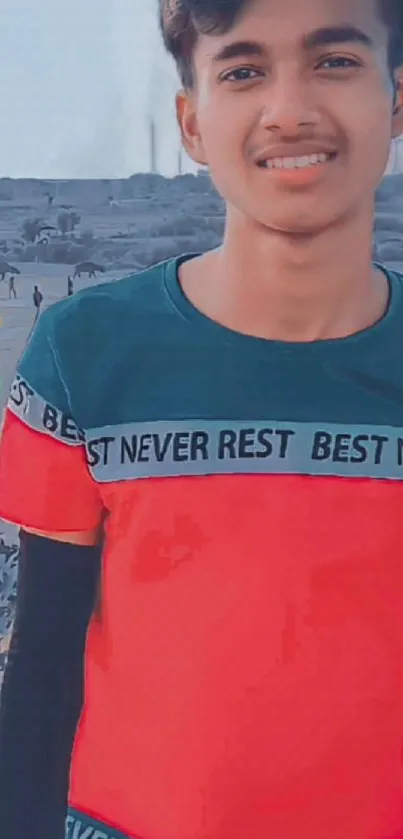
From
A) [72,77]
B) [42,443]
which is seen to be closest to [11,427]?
[42,443]

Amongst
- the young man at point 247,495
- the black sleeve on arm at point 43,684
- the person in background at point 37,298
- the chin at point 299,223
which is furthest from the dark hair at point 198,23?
the black sleeve on arm at point 43,684

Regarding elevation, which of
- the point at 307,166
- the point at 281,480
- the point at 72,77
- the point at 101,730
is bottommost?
the point at 101,730

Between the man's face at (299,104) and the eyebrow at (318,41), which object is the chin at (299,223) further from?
the eyebrow at (318,41)

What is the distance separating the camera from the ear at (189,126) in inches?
32.2

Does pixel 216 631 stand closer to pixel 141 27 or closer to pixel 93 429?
pixel 93 429

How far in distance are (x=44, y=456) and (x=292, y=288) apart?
0.27 m

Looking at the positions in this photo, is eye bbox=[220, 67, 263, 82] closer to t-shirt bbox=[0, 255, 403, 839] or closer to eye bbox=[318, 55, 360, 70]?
eye bbox=[318, 55, 360, 70]

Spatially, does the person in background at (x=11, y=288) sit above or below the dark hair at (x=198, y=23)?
below

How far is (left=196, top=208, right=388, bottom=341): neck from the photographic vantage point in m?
0.81

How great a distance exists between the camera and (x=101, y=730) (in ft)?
2.78

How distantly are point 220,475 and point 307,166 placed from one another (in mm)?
273

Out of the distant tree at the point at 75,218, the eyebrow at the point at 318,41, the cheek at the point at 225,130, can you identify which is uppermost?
the eyebrow at the point at 318,41

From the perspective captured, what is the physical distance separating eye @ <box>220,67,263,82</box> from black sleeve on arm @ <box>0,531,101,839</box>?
44 cm

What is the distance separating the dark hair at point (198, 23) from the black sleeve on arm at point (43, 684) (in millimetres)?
457
